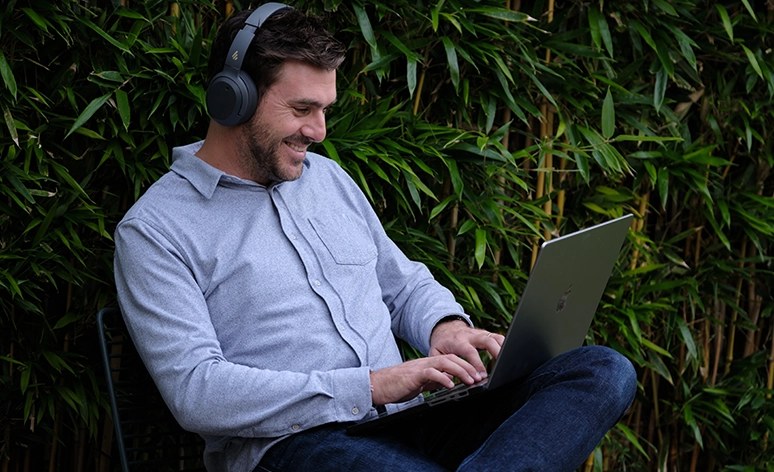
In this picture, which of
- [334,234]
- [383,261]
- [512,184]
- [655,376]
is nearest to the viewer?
[334,234]

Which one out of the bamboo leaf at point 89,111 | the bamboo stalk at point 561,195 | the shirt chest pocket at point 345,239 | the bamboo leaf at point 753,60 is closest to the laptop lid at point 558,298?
the shirt chest pocket at point 345,239

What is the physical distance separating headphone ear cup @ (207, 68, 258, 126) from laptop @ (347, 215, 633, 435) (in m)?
0.57

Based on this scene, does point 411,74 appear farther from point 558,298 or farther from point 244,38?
point 558,298

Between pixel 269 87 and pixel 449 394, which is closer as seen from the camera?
pixel 449 394

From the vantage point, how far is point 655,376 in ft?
8.88

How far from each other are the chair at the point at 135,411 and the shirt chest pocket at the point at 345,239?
0.40 metres

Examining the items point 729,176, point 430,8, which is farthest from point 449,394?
point 729,176

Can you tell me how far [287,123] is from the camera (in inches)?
62.6

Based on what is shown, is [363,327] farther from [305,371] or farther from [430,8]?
[430,8]

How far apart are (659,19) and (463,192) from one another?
0.78m

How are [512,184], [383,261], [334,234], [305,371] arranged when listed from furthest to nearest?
[512,184], [383,261], [334,234], [305,371]

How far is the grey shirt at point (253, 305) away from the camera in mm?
1384

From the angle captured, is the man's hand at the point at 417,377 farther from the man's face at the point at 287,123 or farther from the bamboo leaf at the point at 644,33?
the bamboo leaf at the point at 644,33

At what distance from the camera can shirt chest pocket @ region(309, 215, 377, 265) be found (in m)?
1.66
